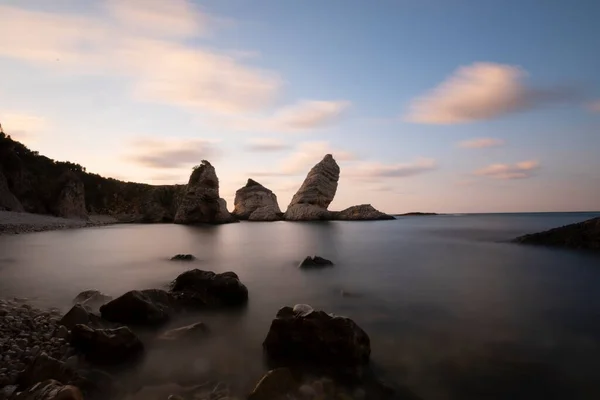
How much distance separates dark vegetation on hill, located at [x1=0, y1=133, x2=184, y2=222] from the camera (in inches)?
1731

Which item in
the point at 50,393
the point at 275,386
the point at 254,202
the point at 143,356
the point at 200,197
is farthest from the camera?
the point at 254,202

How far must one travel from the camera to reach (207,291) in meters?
8.93

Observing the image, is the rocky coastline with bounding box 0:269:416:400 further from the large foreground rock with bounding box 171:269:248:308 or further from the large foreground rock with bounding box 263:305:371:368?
the large foreground rock with bounding box 171:269:248:308

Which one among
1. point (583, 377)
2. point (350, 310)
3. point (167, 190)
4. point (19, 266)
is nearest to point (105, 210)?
point (167, 190)

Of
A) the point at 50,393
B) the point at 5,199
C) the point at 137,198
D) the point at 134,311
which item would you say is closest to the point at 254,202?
the point at 137,198

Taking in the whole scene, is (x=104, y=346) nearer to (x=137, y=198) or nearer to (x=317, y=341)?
(x=317, y=341)

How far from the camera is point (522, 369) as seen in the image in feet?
17.9

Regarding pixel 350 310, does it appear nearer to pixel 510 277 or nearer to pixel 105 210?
pixel 510 277

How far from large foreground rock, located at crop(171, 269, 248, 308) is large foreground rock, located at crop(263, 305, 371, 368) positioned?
3228mm

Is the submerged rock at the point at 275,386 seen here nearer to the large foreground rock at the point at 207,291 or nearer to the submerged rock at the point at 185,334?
the submerged rock at the point at 185,334

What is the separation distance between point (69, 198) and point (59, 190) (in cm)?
202

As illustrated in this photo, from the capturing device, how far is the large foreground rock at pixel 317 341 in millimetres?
5473

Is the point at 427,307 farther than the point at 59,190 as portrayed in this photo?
No

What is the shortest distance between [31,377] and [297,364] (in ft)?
12.1
